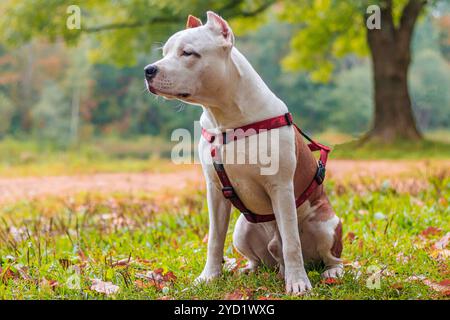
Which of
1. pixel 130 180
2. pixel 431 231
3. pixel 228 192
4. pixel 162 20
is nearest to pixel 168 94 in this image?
pixel 228 192

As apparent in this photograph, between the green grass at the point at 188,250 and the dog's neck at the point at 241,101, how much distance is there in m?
0.92

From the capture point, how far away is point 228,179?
A: 3.36 metres

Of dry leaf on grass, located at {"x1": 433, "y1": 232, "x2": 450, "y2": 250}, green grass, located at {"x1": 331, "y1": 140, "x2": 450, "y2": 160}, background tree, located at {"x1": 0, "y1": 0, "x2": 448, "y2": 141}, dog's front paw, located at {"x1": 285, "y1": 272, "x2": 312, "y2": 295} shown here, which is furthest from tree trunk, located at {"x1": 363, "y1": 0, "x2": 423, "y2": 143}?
dog's front paw, located at {"x1": 285, "y1": 272, "x2": 312, "y2": 295}

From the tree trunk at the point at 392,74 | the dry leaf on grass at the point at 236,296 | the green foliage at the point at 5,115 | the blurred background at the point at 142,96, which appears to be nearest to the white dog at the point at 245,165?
the dry leaf on grass at the point at 236,296

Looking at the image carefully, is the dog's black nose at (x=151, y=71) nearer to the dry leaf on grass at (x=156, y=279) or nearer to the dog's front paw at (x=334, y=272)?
the dry leaf on grass at (x=156, y=279)

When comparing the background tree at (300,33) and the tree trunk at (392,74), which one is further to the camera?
the tree trunk at (392,74)

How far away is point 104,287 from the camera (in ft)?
11.2

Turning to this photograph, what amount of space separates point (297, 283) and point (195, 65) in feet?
4.15

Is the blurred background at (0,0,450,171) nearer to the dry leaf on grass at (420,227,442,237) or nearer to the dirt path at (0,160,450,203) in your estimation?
the dirt path at (0,160,450,203)

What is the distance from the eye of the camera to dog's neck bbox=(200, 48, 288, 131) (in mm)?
3256

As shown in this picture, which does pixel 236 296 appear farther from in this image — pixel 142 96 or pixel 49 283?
pixel 142 96

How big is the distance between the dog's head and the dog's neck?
0.07 m

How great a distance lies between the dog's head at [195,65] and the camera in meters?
3.07
